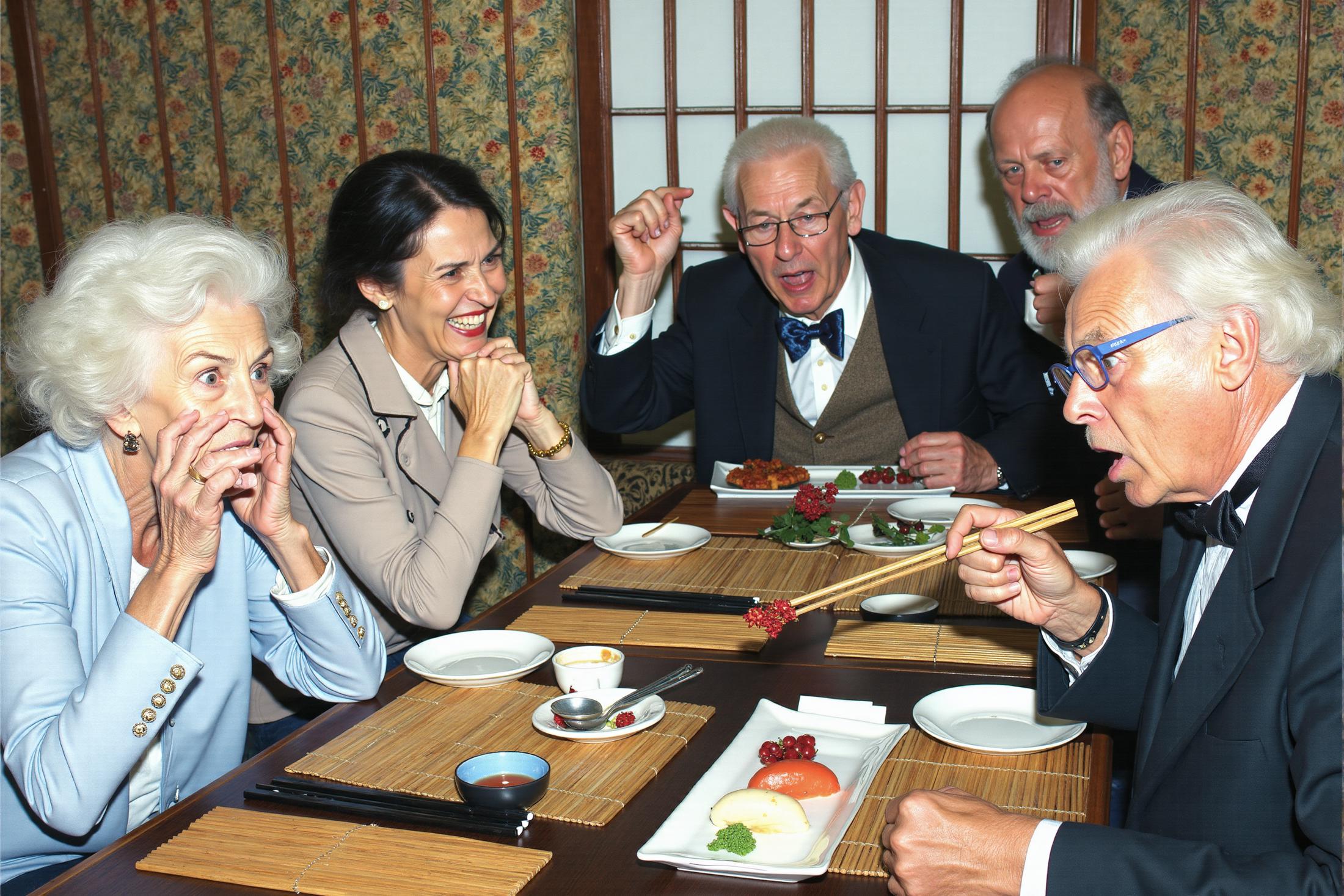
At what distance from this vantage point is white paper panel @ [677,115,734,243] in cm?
398

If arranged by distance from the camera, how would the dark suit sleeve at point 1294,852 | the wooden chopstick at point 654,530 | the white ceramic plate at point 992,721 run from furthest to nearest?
the wooden chopstick at point 654,530 → the white ceramic plate at point 992,721 → the dark suit sleeve at point 1294,852

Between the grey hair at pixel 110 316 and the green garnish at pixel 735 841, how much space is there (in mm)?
1095

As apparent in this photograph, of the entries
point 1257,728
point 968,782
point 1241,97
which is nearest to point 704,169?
point 1241,97

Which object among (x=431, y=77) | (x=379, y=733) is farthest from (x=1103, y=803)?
(x=431, y=77)

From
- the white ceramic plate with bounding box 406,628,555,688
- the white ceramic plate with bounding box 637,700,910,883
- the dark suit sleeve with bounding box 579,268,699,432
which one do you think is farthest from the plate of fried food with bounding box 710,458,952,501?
the white ceramic plate with bounding box 637,700,910,883

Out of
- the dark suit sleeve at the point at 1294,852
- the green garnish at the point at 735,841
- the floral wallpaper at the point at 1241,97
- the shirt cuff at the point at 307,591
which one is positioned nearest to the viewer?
the dark suit sleeve at the point at 1294,852

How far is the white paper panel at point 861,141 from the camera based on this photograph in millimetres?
3883

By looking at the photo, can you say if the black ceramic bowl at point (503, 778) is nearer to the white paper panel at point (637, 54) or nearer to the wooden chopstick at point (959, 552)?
the wooden chopstick at point (959, 552)

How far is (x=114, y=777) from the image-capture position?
4.75 ft

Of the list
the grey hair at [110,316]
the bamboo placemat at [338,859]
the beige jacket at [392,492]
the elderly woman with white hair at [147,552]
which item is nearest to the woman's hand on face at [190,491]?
the elderly woman with white hair at [147,552]

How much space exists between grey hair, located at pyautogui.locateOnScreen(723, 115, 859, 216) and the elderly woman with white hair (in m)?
1.58

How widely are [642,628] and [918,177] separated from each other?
250cm

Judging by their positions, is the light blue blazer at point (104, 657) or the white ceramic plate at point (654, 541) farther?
the white ceramic plate at point (654, 541)

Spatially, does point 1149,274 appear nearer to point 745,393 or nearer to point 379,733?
point 379,733
